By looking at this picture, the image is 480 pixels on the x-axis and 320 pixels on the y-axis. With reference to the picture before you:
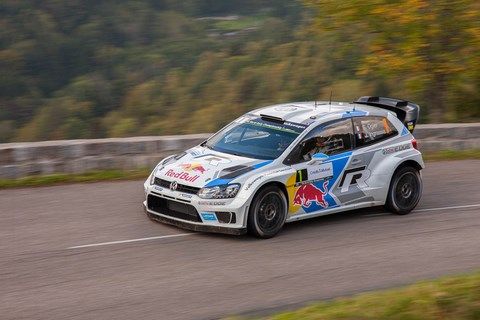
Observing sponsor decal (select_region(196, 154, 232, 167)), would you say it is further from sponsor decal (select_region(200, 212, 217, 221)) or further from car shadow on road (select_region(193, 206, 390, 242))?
car shadow on road (select_region(193, 206, 390, 242))

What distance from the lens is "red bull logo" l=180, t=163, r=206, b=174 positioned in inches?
450

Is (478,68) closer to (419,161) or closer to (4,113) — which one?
(419,161)

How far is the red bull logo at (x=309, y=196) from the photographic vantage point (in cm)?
1160

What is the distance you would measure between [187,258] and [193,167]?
151 centimetres

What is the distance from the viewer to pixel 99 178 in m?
14.6

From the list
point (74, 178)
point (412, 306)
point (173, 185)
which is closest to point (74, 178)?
point (74, 178)

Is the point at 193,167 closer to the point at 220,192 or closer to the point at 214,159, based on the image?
the point at 214,159

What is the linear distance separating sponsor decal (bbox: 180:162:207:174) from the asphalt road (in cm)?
80

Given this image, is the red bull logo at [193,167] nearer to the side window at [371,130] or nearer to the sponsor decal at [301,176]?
the sponsor decal at [301,176]

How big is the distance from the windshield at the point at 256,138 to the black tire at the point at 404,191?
174 cm

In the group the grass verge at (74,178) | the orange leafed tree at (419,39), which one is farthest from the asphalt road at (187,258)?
the orange leafed tree at (419,39)

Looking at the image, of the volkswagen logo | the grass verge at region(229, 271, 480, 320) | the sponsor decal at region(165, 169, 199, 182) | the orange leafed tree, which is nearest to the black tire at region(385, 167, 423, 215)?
the sponsor decal at region(165, 169, 199, 182)

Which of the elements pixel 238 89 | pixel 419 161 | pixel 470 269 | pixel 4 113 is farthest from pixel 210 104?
pixel 470 269

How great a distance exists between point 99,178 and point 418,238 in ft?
17.9
